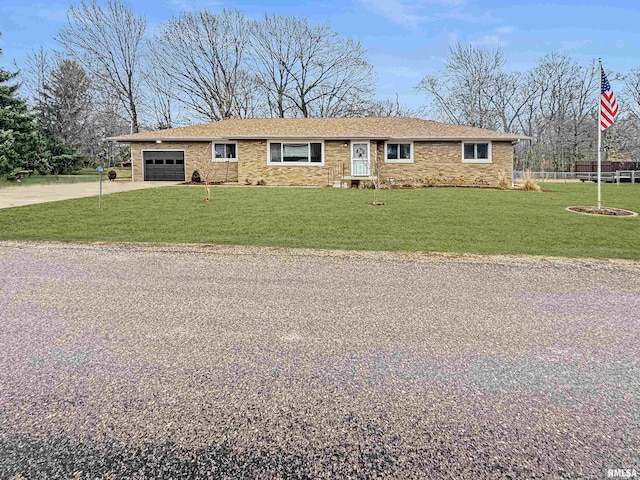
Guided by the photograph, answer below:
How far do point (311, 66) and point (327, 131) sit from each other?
18.8 metres

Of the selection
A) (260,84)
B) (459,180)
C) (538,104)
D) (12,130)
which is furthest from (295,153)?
(538,104)

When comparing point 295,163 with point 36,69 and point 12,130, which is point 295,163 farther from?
point 36,69

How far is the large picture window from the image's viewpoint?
2192 centimetres

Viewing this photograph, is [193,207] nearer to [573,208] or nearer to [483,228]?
[483,228]

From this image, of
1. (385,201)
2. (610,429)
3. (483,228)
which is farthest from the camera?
(385,201)

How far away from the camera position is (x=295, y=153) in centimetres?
2202

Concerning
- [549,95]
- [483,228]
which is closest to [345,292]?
[483,228]

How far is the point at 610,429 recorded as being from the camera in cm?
200

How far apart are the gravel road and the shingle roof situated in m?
17.8

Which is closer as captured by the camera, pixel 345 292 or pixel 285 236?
pixel 345 292

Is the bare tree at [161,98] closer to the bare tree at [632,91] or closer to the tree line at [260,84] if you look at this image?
the tree line at [260,84]

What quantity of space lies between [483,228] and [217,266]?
5.60 metres

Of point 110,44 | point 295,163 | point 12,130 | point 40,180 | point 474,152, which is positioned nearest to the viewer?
point 12,130

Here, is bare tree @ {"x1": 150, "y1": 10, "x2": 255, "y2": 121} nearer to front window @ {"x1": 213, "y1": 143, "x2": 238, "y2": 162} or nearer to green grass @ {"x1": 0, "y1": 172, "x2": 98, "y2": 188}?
green grass @ {"x1": 0, "y1": 172, "x2": 98, "y2": 188}
